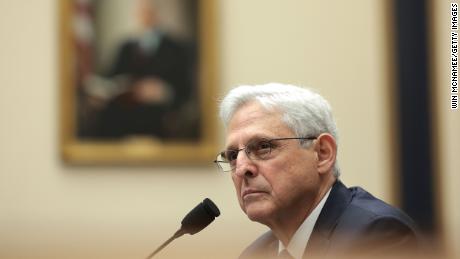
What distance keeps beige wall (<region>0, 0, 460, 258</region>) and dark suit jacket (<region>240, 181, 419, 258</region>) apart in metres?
2.46

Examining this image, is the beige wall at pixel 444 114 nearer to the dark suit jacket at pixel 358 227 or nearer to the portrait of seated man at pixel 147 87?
the portrait of seated man at pixel 147 87

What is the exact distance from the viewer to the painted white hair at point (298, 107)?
9.43ft

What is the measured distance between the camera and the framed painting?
560 centimetres

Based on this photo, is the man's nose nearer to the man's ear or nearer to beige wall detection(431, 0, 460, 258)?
the man's ear

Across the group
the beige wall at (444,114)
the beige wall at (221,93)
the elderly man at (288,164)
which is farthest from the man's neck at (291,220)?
the beige wall at (444,114)

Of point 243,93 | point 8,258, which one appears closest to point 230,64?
point 243,93

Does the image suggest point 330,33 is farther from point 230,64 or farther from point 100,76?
point 100,76

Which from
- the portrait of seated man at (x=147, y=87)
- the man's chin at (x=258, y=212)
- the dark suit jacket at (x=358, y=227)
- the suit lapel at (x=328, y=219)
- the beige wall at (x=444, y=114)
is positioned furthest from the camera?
the beige wall at (x=444, y=114)

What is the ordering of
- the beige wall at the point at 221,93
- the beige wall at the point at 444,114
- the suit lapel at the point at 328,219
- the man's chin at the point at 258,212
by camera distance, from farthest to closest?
the beige wall at the point at 444,114 < the beige wall at the point at 221,93 < the man's chin at the point at 258,212 < the suit lapel at the point at 328,219

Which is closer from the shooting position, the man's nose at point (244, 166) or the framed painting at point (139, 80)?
the man's nose at point (244, 166)

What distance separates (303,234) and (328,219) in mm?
147

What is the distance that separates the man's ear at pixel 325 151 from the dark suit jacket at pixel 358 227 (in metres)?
0.08

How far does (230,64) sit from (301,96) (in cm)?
293

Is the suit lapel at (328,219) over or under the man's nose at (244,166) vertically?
under
